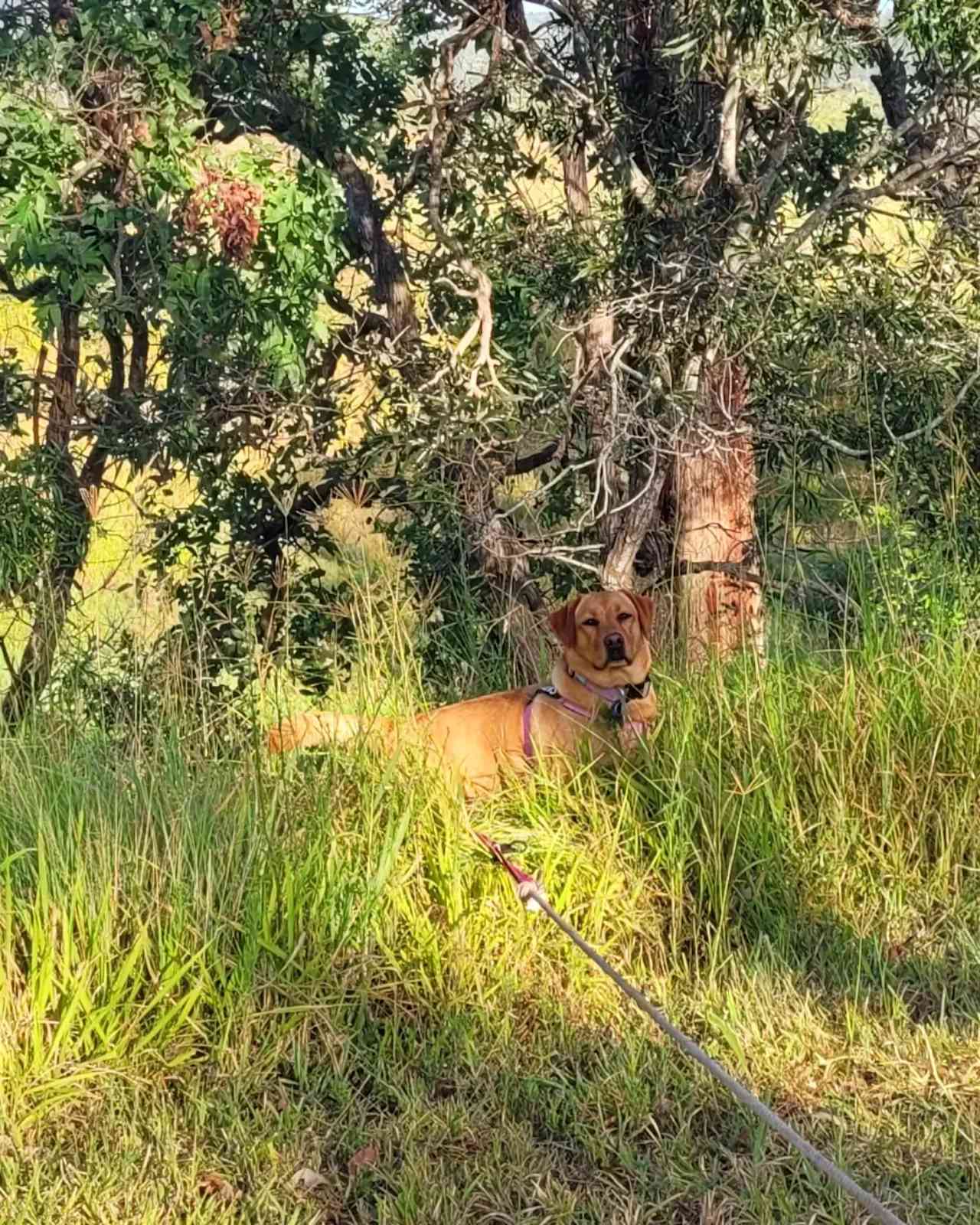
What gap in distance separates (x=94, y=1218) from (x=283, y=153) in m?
3.64

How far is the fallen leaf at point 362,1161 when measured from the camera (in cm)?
232

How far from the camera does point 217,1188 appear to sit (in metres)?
2.28

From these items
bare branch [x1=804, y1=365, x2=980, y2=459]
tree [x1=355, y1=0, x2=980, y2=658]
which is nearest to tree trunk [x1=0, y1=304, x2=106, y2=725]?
tree [x1=355, y1=0, x2=980, y2=658]

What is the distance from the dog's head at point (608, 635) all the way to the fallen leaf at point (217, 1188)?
6.56 feet

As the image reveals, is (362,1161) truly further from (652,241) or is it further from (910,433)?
(652,241)

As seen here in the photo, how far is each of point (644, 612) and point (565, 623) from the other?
0.26m

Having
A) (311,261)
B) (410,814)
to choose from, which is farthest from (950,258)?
(410,814)

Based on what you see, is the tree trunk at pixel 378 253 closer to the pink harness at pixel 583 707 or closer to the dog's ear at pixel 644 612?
the dog's ear at pixel 644 612

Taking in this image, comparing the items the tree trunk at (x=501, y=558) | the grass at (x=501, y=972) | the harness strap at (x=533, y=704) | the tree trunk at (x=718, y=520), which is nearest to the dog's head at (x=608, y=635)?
the harness strap at (x=533, y=704)

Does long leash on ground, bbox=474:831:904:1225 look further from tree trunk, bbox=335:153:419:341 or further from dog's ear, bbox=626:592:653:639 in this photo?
tree trunk, bbox=335:153:419:341

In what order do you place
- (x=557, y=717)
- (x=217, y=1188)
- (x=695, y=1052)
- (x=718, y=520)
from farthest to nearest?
(x=718, y=520)
(x=557, y=717)
(x=217, y=1188)
(x=695, y=1052)

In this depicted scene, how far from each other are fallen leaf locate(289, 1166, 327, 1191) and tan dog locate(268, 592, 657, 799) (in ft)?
3.82

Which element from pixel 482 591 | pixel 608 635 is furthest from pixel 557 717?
pixel 482 591

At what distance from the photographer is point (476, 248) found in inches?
199
